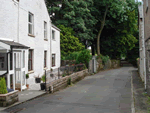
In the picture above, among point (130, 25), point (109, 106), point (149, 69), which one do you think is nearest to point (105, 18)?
point (130, 25)

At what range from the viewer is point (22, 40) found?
12.4 m

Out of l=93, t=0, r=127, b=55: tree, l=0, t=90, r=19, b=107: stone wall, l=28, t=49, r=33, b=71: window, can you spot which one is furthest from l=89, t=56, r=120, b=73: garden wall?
l=0, t=90, r=19, b=107: stone wall

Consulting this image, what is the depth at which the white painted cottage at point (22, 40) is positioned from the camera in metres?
9.71

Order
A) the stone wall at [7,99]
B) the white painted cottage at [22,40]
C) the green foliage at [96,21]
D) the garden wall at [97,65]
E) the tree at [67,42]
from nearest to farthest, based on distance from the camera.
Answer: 1. the stone wall at [7,99]
2. the white painted cottage at [22,40]
3. the garden wall at [97,65]
4. the tree at [67,42]
5. the green foliage at [96,21]

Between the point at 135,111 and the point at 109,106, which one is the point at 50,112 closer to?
the point at 109,106

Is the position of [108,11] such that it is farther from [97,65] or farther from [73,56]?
[73,56]

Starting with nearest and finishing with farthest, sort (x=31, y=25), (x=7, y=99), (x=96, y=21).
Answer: (x=7, y=99) < (x=31, y=25) < (x=96, y=21)

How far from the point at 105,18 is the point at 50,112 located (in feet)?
98.7

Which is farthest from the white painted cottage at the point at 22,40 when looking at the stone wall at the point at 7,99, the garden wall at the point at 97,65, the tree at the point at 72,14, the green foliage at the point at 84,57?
the tree at the point at 72,14

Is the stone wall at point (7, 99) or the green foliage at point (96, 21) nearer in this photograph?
the stone wall at point (7, 99)

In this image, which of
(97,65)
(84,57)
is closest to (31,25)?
(84,57)

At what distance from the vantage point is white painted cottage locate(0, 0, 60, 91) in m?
9.71

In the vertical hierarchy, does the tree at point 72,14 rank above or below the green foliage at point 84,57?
above

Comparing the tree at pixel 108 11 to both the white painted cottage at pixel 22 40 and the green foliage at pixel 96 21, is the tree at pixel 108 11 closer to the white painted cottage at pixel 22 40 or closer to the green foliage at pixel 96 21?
the green foliage at pixel 96 21
